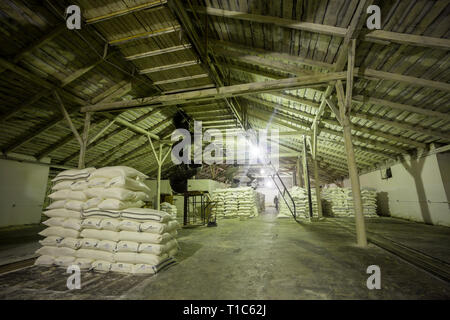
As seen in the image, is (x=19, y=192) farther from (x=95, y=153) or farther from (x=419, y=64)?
(x=419, y=64)

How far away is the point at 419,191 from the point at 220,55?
9.77m

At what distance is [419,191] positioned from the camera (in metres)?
8.09

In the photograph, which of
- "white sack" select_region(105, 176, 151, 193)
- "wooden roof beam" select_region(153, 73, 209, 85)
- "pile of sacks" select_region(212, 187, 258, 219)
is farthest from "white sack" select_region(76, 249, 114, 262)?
"pile of sacks" select_region(212, 187, 258, 219)

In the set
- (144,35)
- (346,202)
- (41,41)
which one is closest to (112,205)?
(144,35)

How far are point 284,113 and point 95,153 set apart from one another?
10326 mm

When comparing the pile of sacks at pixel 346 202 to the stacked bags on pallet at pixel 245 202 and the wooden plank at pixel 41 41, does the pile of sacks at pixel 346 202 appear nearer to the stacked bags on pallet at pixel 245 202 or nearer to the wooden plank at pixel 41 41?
the stacked bags on pallet at pixel 245 202

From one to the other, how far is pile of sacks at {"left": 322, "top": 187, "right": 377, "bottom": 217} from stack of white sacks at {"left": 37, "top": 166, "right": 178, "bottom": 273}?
10.7m

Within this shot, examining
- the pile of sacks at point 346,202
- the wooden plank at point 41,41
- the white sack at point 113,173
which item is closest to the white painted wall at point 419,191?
the pile of sacks at point 346,202

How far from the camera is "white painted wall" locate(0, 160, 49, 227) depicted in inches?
323

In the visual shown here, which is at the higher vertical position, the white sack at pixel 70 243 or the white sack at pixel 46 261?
the white sack at pixel 70 243

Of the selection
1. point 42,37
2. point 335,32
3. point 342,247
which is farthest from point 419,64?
point 42,37

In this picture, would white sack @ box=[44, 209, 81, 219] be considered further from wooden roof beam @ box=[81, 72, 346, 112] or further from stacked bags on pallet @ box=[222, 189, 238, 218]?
stacked bags on pallet @ box=[222, 189, 238, 218]

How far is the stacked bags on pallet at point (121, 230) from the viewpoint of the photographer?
2.98 meters

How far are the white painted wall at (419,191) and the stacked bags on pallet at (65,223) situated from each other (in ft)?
35.8
